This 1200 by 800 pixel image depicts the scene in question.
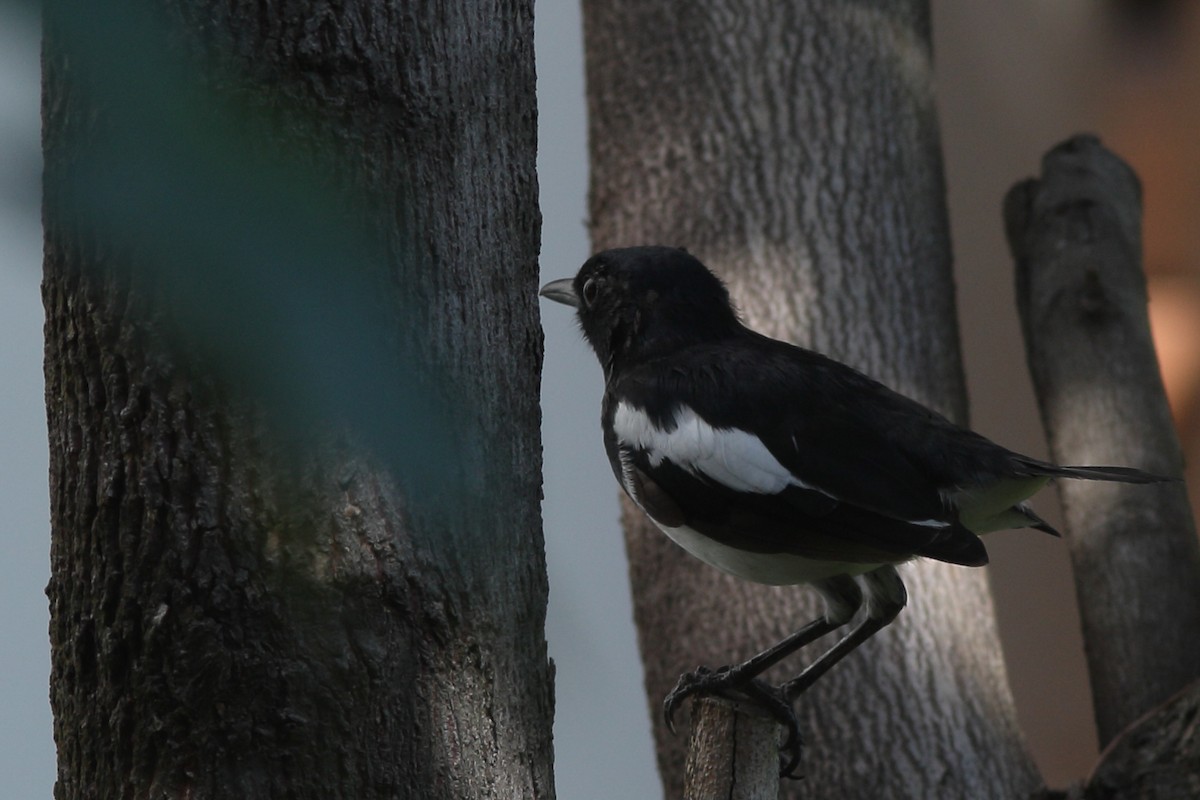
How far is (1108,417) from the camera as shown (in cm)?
459

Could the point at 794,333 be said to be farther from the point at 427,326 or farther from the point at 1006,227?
the point at 427,326

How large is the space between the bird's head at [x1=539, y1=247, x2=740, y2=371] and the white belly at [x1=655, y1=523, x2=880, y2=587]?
0.55 meters

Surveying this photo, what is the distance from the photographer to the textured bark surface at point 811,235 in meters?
4.07

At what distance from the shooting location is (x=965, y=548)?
2.76 m

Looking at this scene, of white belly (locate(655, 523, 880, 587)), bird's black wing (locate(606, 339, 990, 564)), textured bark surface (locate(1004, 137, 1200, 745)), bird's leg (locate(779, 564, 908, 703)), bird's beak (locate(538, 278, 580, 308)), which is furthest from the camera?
textured bark surface (locate(1004, 137, 1200, 745))

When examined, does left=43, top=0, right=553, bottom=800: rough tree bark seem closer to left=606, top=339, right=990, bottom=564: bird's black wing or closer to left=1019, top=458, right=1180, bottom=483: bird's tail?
left=606, top=339, right=990, bottom=564: bird's black wing

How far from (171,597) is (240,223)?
2.78ft

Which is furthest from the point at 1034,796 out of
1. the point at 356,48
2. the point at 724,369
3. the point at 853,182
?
the point at 356,48

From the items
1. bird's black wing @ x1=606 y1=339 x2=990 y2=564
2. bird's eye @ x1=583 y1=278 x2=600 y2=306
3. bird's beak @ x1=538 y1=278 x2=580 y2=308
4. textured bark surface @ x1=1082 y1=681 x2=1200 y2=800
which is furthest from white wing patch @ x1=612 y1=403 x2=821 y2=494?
textured bark surface @ x1=1082 y1=681 x2=1200 y2=800

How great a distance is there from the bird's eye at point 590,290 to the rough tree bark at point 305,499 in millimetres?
1611

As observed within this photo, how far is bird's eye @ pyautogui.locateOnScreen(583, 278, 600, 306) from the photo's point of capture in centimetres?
357

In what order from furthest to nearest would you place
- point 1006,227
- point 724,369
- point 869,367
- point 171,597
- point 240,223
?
point 1006,227, point 869,367, point 724,369, point 171,597, point 240,223

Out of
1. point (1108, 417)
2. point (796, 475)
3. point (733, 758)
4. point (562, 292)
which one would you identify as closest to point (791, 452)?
point (796, 475)

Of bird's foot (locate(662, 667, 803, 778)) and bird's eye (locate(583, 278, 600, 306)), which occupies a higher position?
bird's eye (locate(583, 278, 600, 306))
